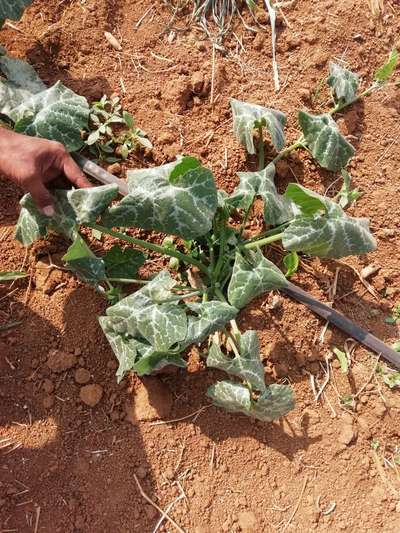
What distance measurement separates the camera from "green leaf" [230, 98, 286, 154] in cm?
245

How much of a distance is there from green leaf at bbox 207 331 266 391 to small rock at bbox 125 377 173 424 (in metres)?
0.34

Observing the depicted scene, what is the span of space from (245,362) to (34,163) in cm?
107

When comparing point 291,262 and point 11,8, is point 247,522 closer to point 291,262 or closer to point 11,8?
point 291,262

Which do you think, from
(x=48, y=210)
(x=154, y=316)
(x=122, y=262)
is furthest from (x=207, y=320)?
(x=48, y=210)

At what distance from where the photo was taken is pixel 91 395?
2.23m

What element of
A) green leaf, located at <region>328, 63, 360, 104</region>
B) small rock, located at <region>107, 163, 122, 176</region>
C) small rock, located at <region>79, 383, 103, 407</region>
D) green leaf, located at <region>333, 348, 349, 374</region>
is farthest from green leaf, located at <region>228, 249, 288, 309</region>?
green leaf, located at <region>328, 63, 360, 104</region>

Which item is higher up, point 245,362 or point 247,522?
point 245,362

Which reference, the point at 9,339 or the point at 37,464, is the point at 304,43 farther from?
the point at 37,464

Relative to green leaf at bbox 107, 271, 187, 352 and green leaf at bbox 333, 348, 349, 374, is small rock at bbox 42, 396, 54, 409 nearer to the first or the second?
green leaf at bbox 107, 271, 187, 352

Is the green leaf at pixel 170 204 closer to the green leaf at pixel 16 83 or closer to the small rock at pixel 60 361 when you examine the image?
the small rock at pixel 60 361

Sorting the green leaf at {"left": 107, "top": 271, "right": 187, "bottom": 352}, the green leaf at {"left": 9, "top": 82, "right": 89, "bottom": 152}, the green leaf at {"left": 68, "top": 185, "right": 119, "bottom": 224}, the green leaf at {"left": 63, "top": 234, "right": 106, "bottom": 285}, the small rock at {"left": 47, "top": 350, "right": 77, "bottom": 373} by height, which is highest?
the green leaf at {"left": 9, "top": 82, "right": 89, "bottom": 152}

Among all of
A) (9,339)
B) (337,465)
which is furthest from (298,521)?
(9,339)

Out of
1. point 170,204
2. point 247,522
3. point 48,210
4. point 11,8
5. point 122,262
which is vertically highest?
point 11,8

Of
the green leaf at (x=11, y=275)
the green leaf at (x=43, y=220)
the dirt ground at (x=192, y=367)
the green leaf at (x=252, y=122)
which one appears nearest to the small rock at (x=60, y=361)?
the dirt ground at (x=192, y=367)
